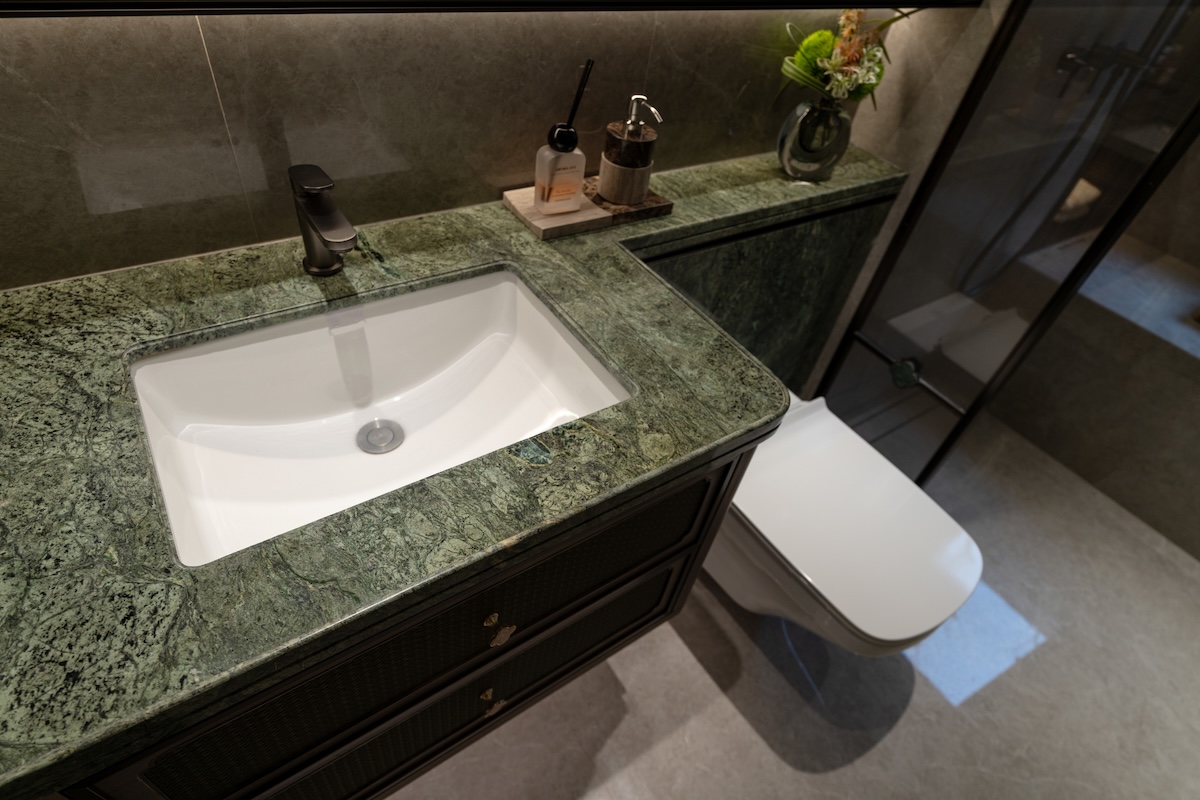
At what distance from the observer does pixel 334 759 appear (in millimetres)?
737

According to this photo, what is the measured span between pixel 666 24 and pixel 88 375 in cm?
93

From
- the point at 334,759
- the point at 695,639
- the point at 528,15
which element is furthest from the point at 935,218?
the point at 334,759

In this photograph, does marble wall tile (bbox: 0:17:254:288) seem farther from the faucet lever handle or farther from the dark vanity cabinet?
the dark vanity cabinet

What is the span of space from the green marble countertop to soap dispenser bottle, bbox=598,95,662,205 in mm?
109

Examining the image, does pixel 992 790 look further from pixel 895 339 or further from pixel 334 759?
pixel 334 759

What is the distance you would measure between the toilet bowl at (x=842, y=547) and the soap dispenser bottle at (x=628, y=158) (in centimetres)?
59

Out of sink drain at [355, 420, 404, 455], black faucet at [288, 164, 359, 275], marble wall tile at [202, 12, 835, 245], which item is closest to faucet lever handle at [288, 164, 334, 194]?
black faucet at [288, 164, 359, 275]

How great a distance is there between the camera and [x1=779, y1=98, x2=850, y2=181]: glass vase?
1.18 meters

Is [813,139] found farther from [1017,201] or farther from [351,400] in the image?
[351,400]

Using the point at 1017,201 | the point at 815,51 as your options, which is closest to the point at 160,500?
the point at 815,51

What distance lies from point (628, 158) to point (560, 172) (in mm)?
118

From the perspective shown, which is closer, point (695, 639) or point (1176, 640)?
point (695, 639)

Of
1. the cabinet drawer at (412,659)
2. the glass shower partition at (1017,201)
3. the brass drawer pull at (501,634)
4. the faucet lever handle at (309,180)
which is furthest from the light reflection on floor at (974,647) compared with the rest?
the faucet lever handle at (309,180)

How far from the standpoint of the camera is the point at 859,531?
1.20 metres
